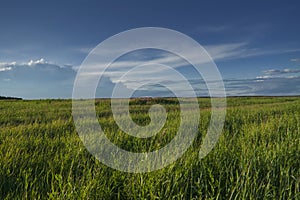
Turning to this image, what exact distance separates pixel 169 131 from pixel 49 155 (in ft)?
8.13

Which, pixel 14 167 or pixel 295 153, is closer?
pixel 14 167

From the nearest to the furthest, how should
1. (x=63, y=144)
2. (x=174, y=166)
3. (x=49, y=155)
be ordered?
1. (x=174, y=166)
2. (x=49, y=155)
3. (x=63, y=144)

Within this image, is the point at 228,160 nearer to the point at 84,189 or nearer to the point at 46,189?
the point at 84,189

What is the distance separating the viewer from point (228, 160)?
10.6ft

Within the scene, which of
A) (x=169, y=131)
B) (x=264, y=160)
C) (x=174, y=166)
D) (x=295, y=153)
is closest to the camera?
(x=174, y=166)

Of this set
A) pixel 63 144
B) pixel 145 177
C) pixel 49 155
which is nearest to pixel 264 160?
pixel 145 177

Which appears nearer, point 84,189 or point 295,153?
point 84,189

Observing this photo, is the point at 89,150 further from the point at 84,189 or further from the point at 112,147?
the point at 84,189

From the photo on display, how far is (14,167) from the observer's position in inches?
125

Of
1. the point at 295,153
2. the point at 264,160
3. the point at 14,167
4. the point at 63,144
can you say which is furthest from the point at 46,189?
the point at 295,153

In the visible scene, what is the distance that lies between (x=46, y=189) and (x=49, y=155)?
1.20 metres

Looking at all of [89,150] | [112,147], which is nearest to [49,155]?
[89,150]

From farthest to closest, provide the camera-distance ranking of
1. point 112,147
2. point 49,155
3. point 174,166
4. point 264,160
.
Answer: point 112,147, point 49,155, point 264,160, point 174,166

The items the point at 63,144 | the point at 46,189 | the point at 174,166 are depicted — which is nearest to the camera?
the point at 46,189
